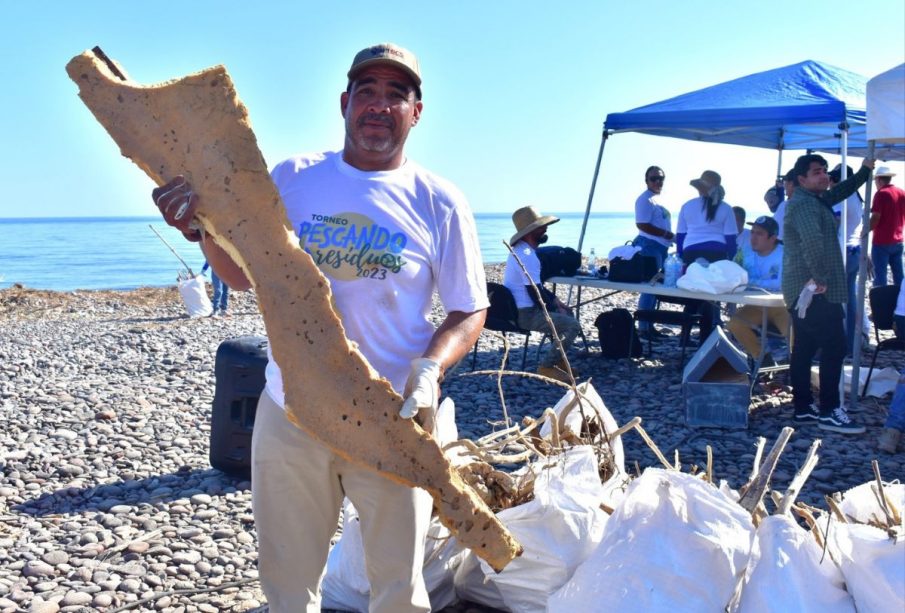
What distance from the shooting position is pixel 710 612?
2.37 meters

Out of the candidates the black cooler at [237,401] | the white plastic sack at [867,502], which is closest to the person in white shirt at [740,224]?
the black cooler at [237,401]

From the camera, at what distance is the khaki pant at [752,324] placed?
760 cm

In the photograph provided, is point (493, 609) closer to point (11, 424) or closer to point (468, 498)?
point (468, 498)

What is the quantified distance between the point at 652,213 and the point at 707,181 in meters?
0.72

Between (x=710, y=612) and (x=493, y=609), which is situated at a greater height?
(x=710, y=612)

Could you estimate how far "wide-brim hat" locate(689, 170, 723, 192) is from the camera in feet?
29.8

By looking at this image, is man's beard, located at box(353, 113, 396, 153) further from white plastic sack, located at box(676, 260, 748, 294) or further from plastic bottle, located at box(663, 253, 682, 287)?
plastic bottle, located at box(663, 253, 682, 287)

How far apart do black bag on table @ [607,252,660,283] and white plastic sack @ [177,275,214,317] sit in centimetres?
761

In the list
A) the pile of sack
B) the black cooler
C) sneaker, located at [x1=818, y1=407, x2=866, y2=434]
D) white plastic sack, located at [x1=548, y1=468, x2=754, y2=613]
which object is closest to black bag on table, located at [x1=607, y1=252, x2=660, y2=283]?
sneaker, located at [x1=818, y1=407, x2=866, y2=434]

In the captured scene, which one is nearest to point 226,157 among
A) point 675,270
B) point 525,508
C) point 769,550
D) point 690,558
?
point 525,508

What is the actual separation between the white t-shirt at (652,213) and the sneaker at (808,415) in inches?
151

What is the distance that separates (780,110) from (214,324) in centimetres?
835

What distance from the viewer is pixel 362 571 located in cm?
305

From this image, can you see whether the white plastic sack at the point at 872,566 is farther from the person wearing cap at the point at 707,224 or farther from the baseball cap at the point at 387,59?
the person wearing cap at the point at 707,224
